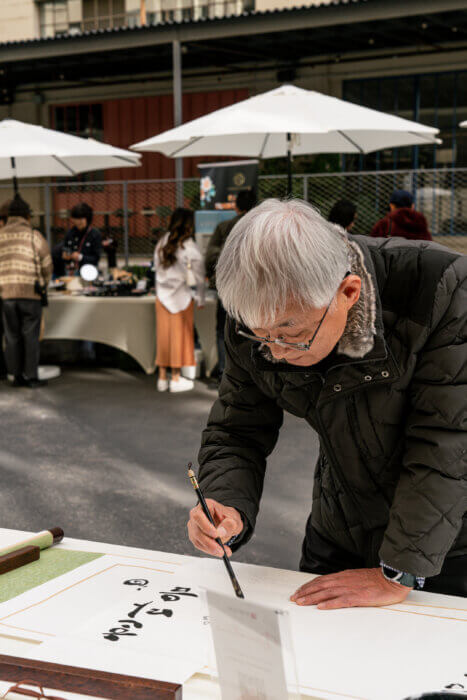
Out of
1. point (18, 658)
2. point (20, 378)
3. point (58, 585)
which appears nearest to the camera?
point (18, 658)

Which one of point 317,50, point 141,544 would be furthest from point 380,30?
point 141,544

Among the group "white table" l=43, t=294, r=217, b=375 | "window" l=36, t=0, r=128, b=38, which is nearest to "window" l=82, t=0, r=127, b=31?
"window" l=36, t=0, r=128, b=38

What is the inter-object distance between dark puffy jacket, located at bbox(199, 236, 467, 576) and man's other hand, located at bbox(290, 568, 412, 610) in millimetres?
63

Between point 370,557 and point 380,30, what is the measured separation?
416 inches

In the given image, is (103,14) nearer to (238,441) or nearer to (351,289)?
(238,441)

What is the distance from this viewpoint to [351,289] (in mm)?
1325

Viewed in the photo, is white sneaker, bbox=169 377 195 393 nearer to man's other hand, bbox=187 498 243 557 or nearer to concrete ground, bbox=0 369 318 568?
concrete ground, bbox=0 369 318 568

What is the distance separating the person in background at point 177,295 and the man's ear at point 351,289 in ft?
17.6

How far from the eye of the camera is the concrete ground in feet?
12.4

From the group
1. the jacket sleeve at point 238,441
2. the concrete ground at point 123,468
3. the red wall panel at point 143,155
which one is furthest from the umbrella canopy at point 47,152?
the jacket sleeve at point 238,441

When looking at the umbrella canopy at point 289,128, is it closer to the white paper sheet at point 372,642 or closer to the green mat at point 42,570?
the green mat at point 42,570

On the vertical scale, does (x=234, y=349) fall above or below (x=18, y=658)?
above

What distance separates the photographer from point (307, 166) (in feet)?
40.0

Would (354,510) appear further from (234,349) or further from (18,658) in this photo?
(18,658)
